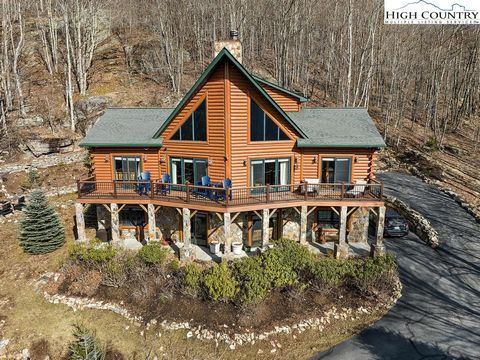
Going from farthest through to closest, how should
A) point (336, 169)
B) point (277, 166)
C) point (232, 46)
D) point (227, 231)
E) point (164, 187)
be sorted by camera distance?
point (336, 169)
point (277, 166)
point (164, 187)
point (232, 46)
point (227, 231)

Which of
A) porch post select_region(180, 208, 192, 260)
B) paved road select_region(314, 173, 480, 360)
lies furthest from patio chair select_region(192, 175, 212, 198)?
paved road select_region(314, 173, 480, 360)

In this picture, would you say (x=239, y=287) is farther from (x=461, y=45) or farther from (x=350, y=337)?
(x=461, y=45)

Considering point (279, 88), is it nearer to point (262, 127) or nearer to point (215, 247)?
point (262, 127)

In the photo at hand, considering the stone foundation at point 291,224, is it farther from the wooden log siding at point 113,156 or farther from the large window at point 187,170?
Result: the wooden log siding at point 113,156

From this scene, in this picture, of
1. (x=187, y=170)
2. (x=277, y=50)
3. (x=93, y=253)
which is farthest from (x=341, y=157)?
(x=277, y=50)

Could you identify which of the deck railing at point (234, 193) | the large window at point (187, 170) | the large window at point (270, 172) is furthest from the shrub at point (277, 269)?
the large window at point (187, 170)

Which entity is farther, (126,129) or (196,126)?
(126,129)
